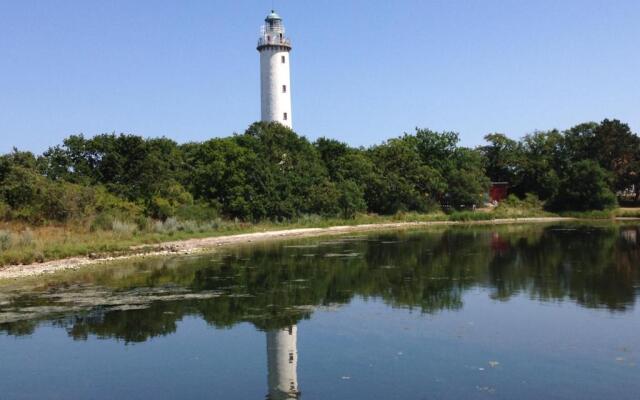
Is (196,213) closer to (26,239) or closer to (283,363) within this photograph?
(26,239)

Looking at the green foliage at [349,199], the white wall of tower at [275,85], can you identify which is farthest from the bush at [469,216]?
the white wall of tower at [275,85]

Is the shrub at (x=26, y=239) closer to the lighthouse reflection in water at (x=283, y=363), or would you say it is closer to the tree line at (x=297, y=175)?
the tree line at (x=297, y=175)

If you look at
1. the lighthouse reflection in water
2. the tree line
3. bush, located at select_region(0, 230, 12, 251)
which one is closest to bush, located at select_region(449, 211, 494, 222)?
the tree line

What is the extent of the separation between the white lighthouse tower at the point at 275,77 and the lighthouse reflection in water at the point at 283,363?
42.2m

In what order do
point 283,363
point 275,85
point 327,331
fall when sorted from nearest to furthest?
point 283,363 → point 327,331 → point 275,85

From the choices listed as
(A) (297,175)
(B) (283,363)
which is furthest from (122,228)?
(B) (283,363)

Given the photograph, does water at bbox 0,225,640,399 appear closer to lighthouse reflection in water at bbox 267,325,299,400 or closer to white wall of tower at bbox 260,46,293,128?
lighthouse reflection in water at bbox 267,325,299,400

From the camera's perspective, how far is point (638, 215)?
63625 mm

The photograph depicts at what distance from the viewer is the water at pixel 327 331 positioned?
1158cm

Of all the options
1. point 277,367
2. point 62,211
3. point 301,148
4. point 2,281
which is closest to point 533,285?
point 277,367

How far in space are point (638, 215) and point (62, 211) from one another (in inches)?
2129

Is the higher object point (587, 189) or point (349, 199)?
point (587, 189)

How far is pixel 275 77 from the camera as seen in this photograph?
5675 cm

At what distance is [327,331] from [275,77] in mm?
43622
